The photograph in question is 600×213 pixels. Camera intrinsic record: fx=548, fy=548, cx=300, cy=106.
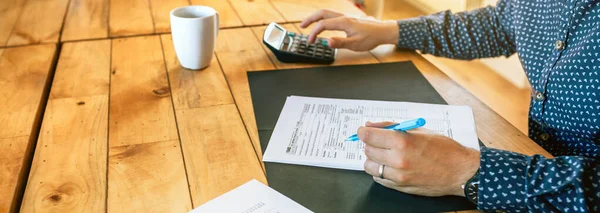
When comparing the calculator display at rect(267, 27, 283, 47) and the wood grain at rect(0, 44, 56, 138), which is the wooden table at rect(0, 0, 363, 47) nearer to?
the wood grain at rect(0, 44, 56, 138)

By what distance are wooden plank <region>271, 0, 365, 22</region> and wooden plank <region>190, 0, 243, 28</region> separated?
0.44 feet

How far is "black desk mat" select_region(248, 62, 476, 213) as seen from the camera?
0.72 m

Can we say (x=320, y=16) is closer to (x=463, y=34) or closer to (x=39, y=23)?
(x=463, y=34)

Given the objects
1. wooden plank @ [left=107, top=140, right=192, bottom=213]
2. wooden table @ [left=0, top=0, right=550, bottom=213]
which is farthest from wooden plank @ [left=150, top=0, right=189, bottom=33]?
wooden plank @ [left=107, top=140, right=192, bottom=213]

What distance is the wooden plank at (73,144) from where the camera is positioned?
72 cm

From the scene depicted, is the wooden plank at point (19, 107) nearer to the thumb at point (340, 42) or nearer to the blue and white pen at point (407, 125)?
the blue and white pen at point (407, 125)

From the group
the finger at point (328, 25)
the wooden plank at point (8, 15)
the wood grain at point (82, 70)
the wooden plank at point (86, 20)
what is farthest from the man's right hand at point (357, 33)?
the wooden plank at point (8, 15)

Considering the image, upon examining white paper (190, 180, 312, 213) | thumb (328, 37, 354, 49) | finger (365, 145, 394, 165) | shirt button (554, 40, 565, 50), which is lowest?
thumb (328, 37, 354, 49)

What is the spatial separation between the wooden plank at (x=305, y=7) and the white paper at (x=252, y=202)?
835mm

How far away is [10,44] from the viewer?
1285mm

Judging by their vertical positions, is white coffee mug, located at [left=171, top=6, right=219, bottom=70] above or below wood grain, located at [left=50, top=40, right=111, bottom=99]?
above

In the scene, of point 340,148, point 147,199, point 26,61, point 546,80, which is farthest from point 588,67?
point 26,61

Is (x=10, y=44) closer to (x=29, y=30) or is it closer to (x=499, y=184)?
(x=29, y=30)

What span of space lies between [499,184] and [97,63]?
33.9 inches
